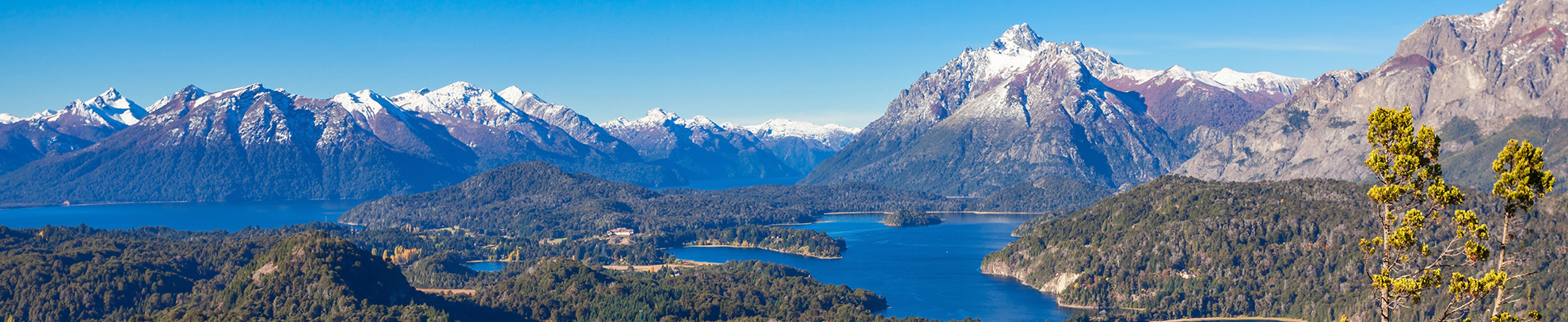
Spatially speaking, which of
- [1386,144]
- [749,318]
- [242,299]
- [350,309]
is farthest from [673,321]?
[1386,144]

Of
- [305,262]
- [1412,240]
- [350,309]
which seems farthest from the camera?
[305,262]

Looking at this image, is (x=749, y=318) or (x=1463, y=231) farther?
(x=749, y=318)

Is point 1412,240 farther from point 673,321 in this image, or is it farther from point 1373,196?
point 673,321

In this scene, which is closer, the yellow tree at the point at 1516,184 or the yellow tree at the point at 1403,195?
the yellow tree at the point at 1516,184

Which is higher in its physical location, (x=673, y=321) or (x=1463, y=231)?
(x=1463, y=231)

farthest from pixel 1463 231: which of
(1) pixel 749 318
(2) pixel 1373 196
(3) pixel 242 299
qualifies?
(3) pixel 242 299

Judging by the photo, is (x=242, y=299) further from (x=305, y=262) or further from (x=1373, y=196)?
(x=1373, y=196)

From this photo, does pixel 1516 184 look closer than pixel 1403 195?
Yes

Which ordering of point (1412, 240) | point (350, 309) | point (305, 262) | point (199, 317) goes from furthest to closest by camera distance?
1. point (305, 262)
2. point (350, 309)
3. point (199, 317)
4. point (1412, 240)

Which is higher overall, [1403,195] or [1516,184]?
[1516,184]

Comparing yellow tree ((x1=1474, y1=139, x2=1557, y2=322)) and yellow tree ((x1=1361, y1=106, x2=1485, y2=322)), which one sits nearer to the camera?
yellow tree ((x1=1474, y1=139, x2=1557, y2=322))

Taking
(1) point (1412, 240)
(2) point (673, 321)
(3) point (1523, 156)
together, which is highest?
(3) point (1523, 156)
